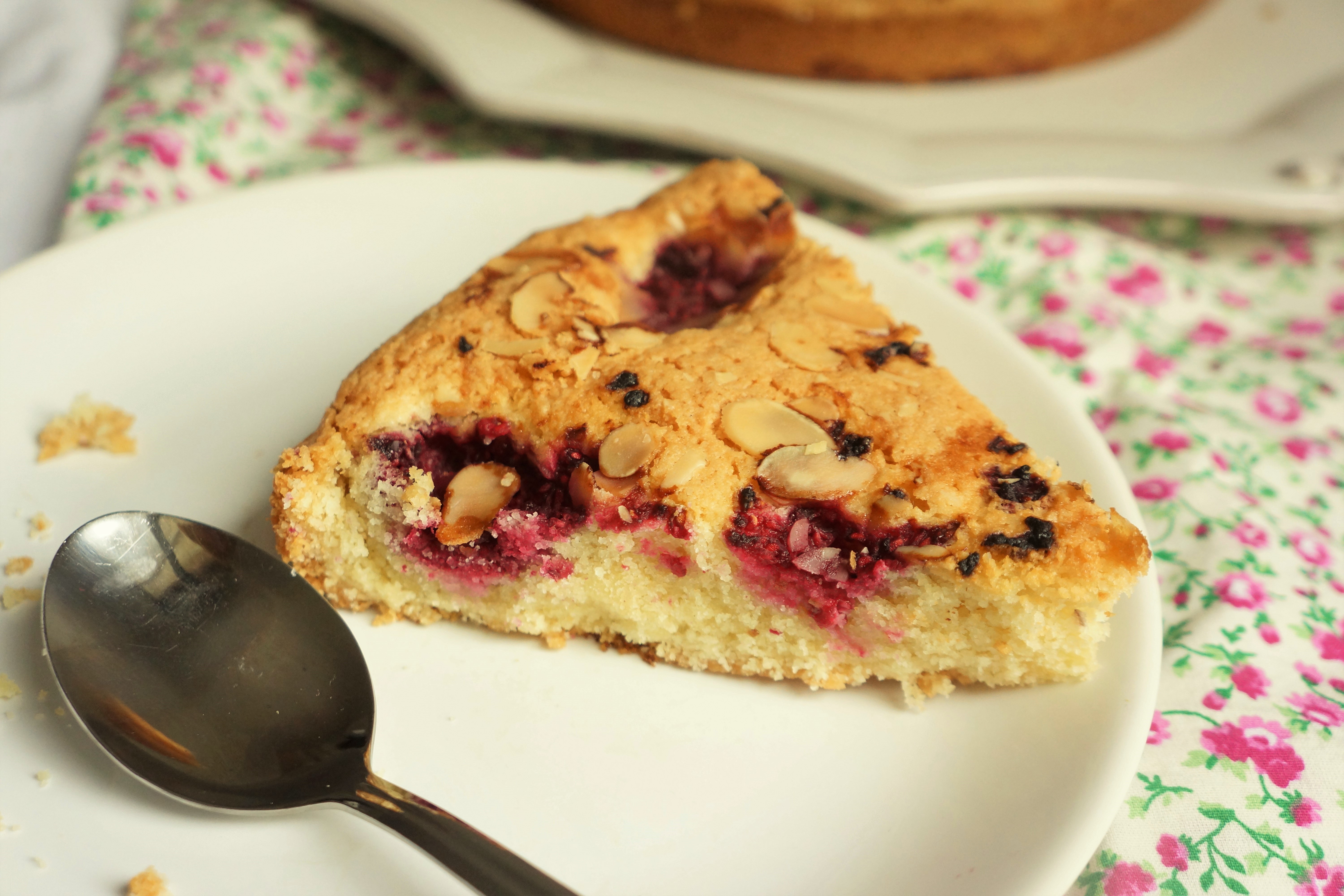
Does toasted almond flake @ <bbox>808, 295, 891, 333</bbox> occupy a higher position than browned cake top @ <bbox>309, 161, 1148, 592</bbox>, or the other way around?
toasted almond flake @ <bbox>808, 295, 891, 333</bbox>

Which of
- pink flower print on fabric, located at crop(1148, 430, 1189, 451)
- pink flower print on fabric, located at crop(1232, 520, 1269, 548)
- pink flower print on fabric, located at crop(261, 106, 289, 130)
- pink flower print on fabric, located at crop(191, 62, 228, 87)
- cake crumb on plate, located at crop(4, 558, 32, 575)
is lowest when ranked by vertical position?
pink flower print on fabric, located at crop(1232, 520, 1269, 548)

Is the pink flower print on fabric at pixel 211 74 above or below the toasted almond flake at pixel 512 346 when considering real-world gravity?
above

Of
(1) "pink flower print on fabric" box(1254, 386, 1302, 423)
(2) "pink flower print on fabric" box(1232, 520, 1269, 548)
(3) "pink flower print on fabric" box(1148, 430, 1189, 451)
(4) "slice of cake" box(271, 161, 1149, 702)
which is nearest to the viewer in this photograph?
(4) "slice of cake" box(271, 161, 1149, 702)

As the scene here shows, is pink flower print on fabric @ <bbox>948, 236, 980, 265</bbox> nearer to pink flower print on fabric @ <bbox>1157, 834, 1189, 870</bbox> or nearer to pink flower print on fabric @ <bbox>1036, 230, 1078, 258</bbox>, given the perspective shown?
pink flower print on fabric @ <bbox>1036, 230, 1078, 258</bbox>

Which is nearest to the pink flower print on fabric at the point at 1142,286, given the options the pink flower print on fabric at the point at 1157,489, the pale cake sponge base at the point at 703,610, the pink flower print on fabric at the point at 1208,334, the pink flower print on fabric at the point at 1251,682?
the pink flower print on fabric at the point at 1208,334

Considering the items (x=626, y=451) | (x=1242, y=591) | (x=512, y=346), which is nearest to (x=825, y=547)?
(x=626, y=451)

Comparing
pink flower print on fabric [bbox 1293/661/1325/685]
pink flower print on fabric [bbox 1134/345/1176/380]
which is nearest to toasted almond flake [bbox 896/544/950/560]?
pink flower print on fabric [bbox 1293/661/1325/685]

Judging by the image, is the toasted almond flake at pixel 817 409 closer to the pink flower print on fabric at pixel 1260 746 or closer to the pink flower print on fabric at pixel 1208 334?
the pink flower print on fabric at pixel 1260 746
